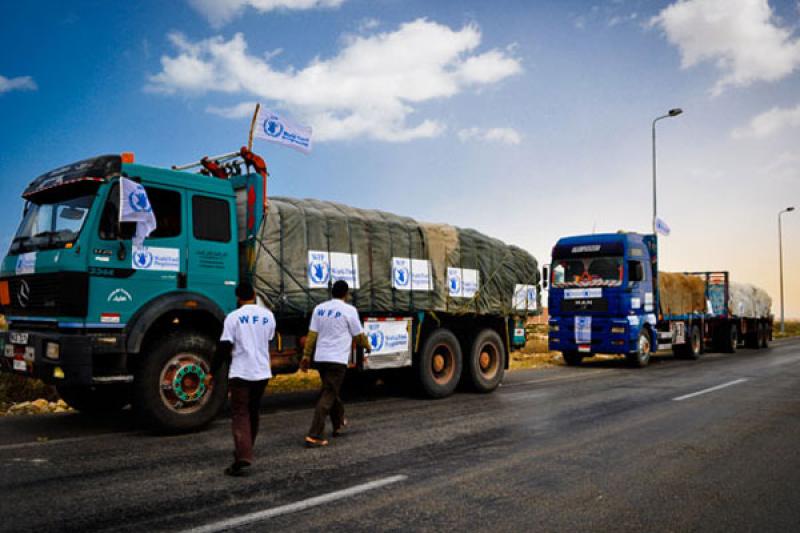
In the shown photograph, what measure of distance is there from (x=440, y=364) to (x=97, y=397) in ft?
18.1

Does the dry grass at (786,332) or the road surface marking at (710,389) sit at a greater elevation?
the road surface marking at (710,389)

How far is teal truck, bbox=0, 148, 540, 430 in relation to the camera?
711cm

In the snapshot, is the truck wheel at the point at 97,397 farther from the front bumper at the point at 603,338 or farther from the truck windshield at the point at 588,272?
the truck windshield at the point at 588,272

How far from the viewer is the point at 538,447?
6887 mm

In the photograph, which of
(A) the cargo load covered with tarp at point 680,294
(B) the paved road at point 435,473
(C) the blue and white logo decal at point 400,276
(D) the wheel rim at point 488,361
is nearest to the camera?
(B) the paved road at point 435,473

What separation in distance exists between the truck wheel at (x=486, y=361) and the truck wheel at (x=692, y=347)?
12014 mm

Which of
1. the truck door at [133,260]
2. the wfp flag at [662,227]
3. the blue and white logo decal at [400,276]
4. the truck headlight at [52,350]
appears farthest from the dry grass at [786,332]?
the truck headlight at [52,350]

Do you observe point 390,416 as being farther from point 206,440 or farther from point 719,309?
point 719,309

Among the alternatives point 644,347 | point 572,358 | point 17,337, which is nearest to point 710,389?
point 644,347

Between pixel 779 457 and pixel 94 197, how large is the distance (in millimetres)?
7919

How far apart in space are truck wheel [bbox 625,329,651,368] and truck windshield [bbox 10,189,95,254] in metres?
14.7

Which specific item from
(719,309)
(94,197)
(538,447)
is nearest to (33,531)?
(94,197)

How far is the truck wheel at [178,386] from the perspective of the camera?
7199mm

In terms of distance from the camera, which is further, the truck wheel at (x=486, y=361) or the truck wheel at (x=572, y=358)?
the truck wheel at (x=572, y=358)
